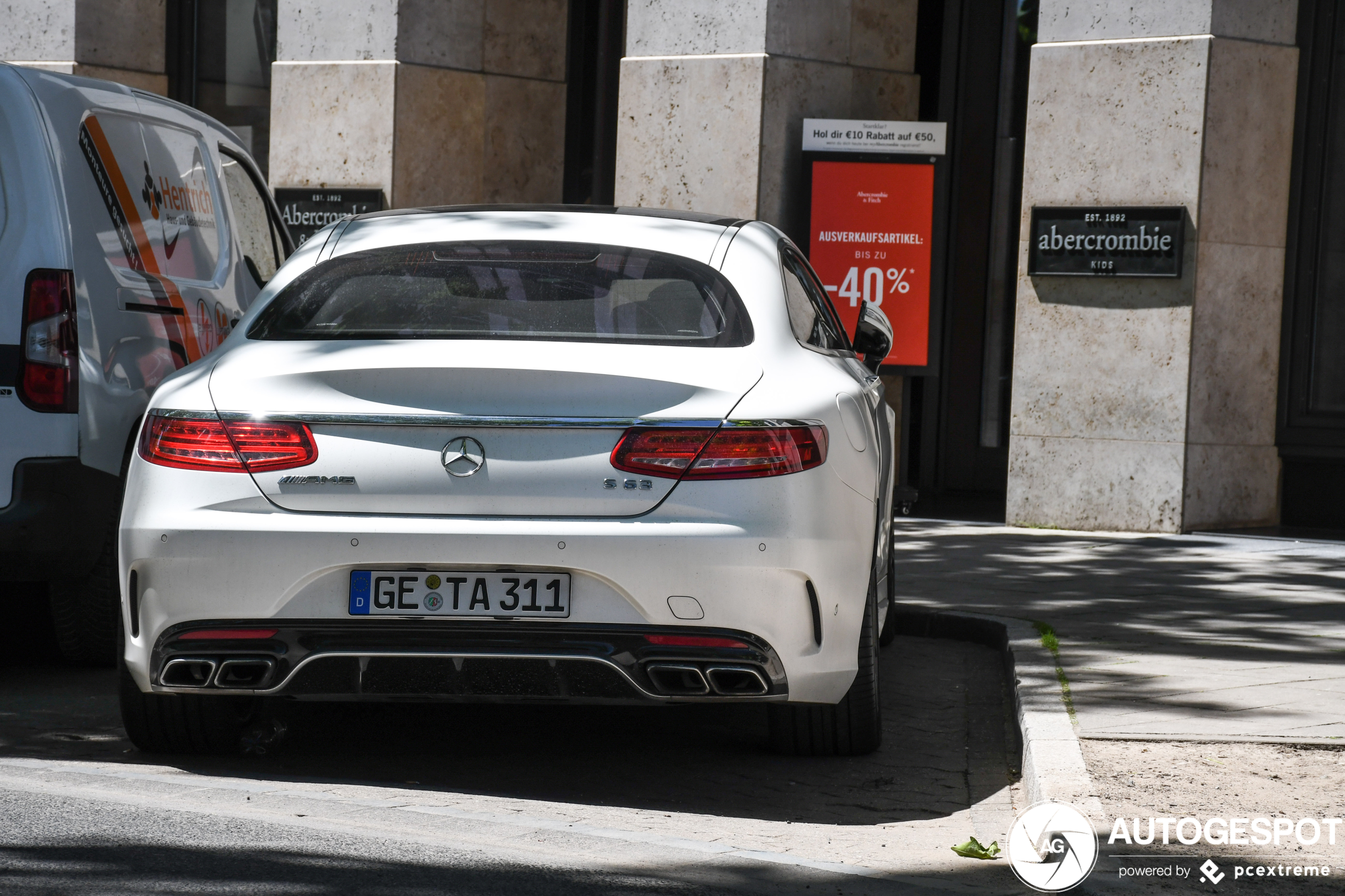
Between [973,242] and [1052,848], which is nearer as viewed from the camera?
[1052,848]

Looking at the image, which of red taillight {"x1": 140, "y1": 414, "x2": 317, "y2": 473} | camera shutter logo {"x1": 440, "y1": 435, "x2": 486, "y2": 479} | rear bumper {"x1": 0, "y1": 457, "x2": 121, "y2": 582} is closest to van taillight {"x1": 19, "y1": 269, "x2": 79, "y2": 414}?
rear bumper {"x1": 0, "y1": 457, "x2": 121, "y2": 582}

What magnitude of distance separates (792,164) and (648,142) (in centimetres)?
106

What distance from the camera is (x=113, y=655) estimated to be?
651 cm

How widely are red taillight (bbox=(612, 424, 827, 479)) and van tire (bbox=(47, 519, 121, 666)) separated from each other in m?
2.50

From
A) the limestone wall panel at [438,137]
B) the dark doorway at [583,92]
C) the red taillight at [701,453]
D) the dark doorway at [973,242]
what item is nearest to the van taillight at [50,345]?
the red taillight at [701,453]

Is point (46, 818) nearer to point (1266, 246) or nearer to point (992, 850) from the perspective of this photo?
point (992, 850)

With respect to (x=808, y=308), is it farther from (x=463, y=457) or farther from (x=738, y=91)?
(x=738, y=91)

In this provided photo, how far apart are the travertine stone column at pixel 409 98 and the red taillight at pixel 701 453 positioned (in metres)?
9.83

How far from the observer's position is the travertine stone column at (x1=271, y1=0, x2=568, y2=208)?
13609mm

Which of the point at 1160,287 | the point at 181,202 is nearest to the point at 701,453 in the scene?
the point at 181,202

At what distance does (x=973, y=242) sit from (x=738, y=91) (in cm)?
267

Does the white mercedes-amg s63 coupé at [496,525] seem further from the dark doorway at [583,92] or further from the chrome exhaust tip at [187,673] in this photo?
the dark doorway at [583,92]

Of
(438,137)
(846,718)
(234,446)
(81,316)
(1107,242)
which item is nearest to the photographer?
(234,446)

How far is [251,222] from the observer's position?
770 cm
